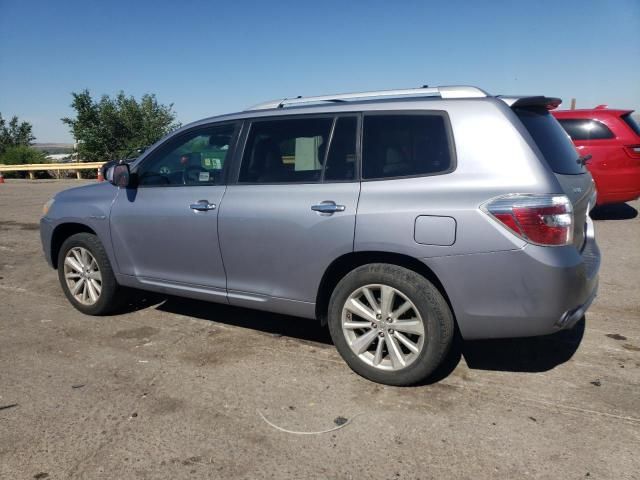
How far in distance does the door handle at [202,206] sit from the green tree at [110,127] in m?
33.5

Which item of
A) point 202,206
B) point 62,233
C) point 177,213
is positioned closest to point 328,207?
point 202,206

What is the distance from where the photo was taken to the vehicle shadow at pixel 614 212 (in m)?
9.29

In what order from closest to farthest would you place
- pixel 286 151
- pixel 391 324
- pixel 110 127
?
pixel 391 324
pixel 286 151
pixel 110 127

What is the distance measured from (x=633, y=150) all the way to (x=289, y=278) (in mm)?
7081

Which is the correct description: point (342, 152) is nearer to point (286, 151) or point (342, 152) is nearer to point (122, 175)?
point (286, 151)

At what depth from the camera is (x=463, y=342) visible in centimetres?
399

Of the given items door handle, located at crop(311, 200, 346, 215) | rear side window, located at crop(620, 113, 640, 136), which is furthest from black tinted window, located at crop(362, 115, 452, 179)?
rear side window, located at crop(620, 113, 640, 136)

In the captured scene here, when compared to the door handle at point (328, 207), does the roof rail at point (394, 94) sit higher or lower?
higher

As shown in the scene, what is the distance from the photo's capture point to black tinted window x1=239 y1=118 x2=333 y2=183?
3.56m

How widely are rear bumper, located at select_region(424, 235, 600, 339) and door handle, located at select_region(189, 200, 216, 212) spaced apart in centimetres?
172

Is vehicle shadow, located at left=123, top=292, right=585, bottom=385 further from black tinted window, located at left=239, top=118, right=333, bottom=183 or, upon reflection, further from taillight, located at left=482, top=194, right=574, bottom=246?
black tinted window, located at left=239, top=118, right=333, bottom=183

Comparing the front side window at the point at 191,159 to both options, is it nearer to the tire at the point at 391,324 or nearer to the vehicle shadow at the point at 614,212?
the tire at the point at 391,324

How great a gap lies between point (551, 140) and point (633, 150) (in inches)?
234

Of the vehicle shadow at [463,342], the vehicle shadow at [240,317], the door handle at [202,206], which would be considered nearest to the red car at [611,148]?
the vehicle shadow at [463,342]
